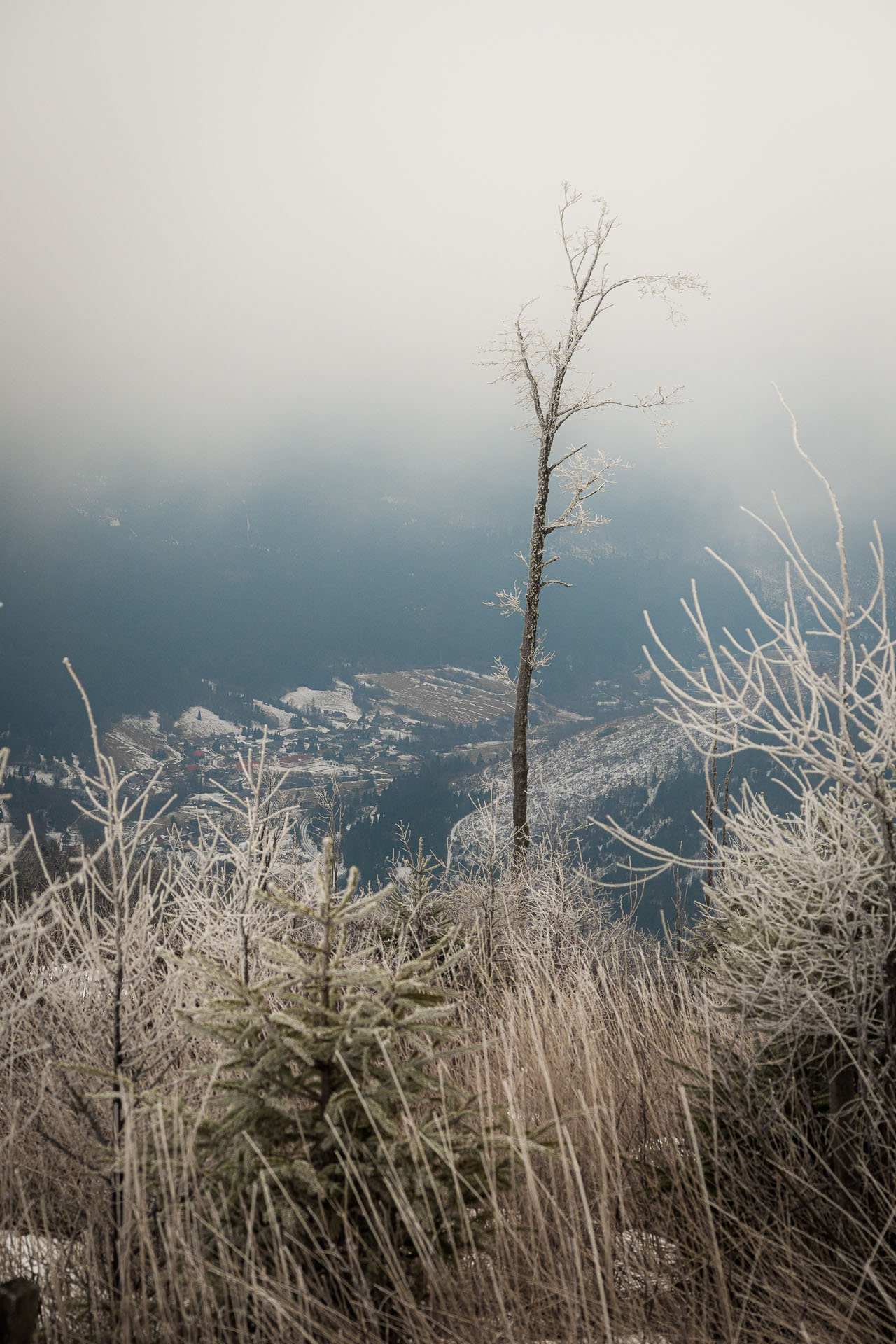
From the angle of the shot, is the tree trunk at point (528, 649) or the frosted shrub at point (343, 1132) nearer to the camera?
the frosted shrub at point (343, 1132)

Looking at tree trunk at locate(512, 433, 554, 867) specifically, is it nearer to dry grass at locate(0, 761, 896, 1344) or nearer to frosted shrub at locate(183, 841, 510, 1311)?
dry grass at locate(0, 761, 896, 1344)

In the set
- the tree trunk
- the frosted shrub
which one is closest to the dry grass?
the frosted shrub

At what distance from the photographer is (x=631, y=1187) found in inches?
140

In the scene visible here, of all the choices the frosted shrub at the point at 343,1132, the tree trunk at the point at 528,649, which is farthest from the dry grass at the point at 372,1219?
the tree trunk at the point at 528,649

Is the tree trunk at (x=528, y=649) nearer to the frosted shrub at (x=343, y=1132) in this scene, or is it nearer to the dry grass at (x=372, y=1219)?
the dry grass at (x=372, y=1219)

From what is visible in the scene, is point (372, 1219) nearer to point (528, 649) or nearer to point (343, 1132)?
point (343, 1132)

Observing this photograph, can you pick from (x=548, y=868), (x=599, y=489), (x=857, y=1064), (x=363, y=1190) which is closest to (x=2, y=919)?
(x=363, y=1190)

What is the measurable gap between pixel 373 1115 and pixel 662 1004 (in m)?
5.26

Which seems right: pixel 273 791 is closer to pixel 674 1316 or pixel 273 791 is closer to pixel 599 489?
pixel 674 1316

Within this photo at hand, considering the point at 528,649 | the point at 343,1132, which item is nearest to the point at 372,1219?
the point at 343,1132

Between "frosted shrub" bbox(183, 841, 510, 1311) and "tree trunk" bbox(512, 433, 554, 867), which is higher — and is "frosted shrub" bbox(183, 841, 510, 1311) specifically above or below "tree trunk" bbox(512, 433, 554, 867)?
below

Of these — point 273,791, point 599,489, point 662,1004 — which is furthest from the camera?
point 599,489

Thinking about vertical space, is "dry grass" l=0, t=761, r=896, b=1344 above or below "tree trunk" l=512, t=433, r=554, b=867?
below

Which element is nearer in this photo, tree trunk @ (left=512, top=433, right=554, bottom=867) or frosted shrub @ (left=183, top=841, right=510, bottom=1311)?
frosted shrub @ (left=183, top=841, right=510, bottom=1311)
